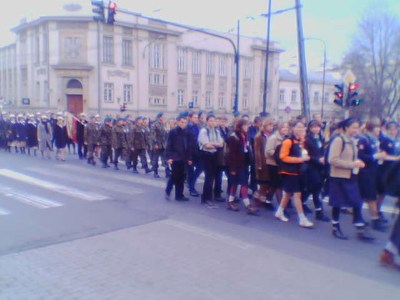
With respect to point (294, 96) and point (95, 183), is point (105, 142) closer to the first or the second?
point (95, 183)

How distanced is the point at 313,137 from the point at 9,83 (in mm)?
59350

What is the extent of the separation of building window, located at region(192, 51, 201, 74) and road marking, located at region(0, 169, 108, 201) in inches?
1578

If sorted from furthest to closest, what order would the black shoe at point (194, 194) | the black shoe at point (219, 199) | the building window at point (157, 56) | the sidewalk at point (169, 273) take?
the building window at point (157, 56) < the black shoe at point (194, 194) < the black shoe at point (219, 199) < the sidewalk at point (169, 273)

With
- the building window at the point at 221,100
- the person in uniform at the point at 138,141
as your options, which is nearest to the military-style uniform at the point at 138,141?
the person in uniform at the point at 138,141

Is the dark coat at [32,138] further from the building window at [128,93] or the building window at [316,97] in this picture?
the building window at [316,97]

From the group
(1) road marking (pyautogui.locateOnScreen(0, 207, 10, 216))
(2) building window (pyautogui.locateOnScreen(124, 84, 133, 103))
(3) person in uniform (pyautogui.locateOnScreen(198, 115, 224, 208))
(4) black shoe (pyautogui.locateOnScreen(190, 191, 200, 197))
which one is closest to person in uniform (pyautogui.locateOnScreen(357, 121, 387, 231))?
(3) person in uniform (pyautogui.locateOnScreen(198, 115, 224, 208))

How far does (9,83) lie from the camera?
5734cm

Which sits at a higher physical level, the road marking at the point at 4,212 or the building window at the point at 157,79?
the building window at the point at 157,79

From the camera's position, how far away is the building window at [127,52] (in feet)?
140

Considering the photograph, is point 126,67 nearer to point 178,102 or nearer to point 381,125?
point 178,102

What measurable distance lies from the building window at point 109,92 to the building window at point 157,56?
6.20 metres

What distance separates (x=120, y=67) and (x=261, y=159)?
121 ft

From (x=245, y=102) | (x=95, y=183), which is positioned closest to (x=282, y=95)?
(x=245, y=102)

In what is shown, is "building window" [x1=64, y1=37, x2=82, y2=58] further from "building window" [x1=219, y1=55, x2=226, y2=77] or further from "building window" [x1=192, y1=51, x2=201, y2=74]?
"building window" [x1=219, y1=55, x2=226, y2=77]
